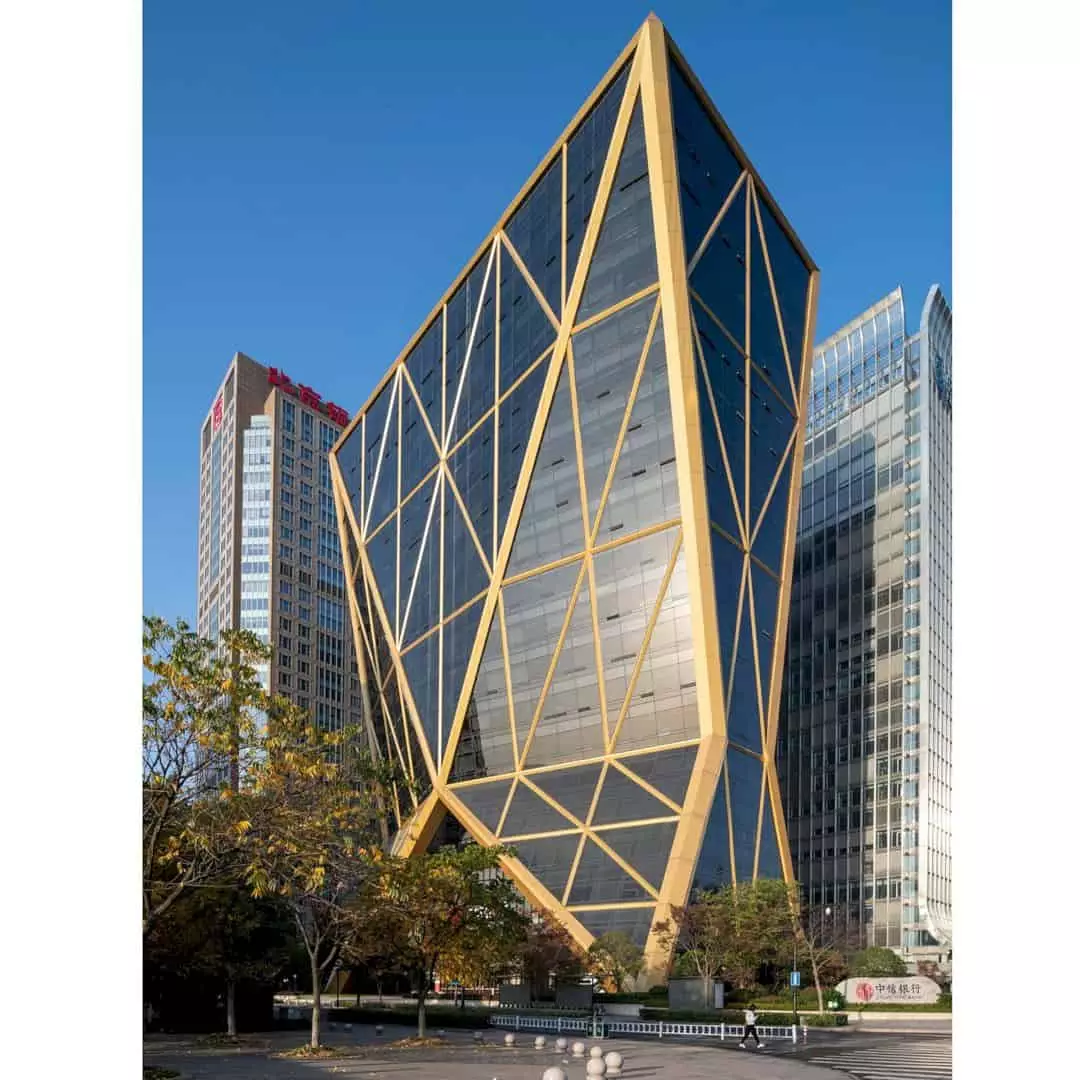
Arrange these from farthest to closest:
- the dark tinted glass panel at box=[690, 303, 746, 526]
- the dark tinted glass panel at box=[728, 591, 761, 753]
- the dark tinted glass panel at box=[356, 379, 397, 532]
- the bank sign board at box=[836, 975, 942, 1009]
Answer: the dark tinted glass panel at box=[356, 379, 397, 532]
the dark tinted glass panel at box=[690, 303, 746, 526]
the dark tinted glass panel at box=[728, 591, 761, 753]
the bank sign board at box=[836, 975, 942, 1009]

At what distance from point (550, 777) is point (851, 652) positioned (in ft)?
75.5

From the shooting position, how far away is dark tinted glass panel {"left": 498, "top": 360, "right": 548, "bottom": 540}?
119 ft

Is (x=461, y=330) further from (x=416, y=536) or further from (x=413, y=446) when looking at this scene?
(x=416, y=536)

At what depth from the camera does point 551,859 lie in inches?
1276

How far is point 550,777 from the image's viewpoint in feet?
111

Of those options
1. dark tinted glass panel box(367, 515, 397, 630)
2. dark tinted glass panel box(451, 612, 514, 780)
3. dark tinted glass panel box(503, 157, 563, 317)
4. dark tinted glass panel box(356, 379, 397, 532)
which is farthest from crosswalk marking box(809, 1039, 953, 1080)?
dark tinted glass panel box(356, 379, 397, 532)

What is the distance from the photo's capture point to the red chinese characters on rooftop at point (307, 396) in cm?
9250

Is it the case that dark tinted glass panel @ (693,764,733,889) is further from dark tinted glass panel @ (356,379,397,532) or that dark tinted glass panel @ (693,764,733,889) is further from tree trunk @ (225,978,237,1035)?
dark tinted glass panel @ (356,379,397,532)

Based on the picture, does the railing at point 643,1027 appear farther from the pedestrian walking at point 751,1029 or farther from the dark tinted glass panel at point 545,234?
the dark tinted glass panel at point 545,234

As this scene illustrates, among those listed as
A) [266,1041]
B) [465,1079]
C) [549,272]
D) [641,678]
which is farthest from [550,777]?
[465,1079]

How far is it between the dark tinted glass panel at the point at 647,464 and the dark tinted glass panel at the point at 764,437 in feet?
11.7

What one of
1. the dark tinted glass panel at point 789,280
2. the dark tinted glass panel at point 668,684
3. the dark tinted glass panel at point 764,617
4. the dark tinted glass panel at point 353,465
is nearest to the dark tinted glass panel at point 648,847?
the dark tinted glass panel at point 668,684

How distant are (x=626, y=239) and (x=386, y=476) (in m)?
19.7

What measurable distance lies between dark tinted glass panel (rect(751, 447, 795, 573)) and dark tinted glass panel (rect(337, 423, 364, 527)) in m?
22.0
